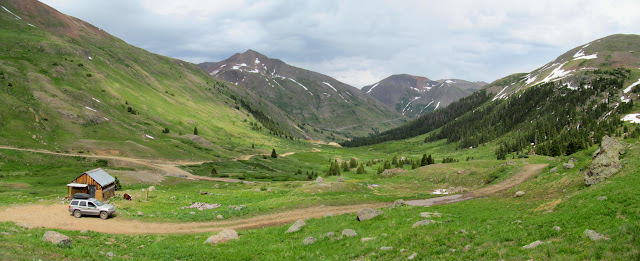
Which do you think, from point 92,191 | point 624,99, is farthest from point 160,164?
point 624,99

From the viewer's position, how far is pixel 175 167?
10725 centimetres

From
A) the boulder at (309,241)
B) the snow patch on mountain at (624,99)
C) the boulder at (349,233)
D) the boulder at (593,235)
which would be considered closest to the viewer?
the boulder at (593,235)

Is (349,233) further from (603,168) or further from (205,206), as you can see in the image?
(205,206)

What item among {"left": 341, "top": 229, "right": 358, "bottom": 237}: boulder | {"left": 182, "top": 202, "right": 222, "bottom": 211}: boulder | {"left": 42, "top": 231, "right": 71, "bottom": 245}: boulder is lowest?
{"left": 182, "top": 202, "right": 222, "bottom": 211}: boulder

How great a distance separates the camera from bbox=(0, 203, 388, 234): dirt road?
3244cm

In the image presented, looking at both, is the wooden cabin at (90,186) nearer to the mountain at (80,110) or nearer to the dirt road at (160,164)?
the dirt road at (160,164)

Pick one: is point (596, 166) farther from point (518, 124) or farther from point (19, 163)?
point (518, 124)

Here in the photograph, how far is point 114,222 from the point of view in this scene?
36.1 metres

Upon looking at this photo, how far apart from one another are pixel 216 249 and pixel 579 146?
87248mm

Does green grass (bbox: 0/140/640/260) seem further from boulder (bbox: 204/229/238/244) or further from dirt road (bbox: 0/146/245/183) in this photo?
dirt road (bbox: 0/146/245/183)

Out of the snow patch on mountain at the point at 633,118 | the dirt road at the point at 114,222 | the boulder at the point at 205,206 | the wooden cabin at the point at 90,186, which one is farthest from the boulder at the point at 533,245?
the snow patch on mountain at the point at 633,118

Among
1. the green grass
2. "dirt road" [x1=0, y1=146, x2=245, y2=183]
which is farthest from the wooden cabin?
"dirt road" [x1=0, y1=146, x2=245, y2=183]

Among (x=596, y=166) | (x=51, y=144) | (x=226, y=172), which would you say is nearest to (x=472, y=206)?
(x=596, y=166)

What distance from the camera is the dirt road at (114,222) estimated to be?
32.4m
